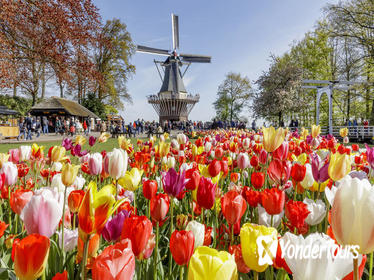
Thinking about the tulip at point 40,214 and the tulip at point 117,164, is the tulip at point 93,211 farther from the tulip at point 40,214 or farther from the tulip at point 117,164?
the tulip at point 117,164

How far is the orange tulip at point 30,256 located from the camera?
2.14 feet

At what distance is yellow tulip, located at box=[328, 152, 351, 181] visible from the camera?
131 cm

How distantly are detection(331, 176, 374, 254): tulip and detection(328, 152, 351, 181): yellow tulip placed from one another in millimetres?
793

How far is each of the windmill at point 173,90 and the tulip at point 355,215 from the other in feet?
125

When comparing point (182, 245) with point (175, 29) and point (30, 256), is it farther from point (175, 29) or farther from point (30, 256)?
point (175, 29)

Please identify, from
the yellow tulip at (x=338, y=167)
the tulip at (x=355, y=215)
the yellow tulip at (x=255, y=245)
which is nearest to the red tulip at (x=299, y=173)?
the yellow tulip at (x=338, y=167)

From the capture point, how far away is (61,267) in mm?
1124

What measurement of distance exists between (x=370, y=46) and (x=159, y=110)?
1040 inches

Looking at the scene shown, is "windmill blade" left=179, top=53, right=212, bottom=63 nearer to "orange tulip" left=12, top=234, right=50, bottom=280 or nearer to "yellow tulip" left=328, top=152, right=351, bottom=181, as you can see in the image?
"yellow tulip" left=328, top=152, right=351, bottom=181

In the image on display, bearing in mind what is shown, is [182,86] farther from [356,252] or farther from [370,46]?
[356,252]

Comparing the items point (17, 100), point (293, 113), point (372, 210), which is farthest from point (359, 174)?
point (17, 100)

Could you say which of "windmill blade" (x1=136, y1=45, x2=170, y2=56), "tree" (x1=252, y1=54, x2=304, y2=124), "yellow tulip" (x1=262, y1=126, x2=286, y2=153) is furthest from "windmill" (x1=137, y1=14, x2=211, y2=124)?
"yellow tulip" (x1=262, y1=126, x2=286, y2=153)

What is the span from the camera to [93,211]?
75 cm

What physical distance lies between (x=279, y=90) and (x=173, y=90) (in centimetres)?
1676
